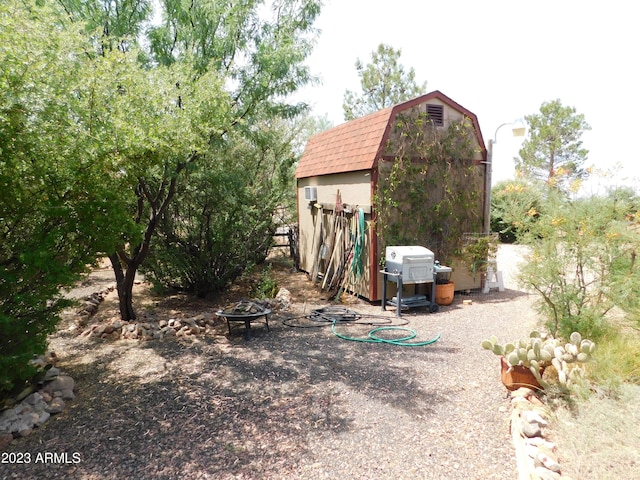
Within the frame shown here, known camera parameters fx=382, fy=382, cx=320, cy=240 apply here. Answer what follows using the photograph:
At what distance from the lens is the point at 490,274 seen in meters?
8.50

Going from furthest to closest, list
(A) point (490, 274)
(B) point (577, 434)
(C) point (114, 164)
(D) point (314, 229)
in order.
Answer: (D) point (314, 229) → (A) point (490, 274) → (C) point (114, 164) → (B) point (577, 434)

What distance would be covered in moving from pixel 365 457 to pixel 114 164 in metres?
3.48

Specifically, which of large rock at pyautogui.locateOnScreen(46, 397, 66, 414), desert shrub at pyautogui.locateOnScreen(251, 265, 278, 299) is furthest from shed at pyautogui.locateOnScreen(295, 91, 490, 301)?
large rock at pyautogui.locateOnScreen(46, 397, 66, 414)

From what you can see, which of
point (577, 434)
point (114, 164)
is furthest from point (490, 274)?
point (114, 164)

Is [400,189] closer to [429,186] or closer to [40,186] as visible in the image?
[429,186]

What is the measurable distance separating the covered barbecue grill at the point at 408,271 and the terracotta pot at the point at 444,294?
1.51 ft

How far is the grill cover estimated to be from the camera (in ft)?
22.0

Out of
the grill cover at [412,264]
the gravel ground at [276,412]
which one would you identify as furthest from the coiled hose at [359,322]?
the grill cover at [412,264]

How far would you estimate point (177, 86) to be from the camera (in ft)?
18.9

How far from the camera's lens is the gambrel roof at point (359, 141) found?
7.21 m

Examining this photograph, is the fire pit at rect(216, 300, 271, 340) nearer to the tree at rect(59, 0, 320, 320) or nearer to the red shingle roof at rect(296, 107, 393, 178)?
the tree at rect(59, 0, 320, 320)

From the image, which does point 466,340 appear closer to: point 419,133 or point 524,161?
point 419,133

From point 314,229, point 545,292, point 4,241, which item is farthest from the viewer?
point 314,229

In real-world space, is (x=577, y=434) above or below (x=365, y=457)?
above
